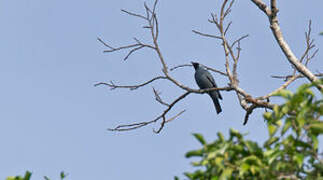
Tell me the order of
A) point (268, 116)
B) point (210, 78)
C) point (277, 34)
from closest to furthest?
point (268, 116), point (277, 34), point (210, 78)

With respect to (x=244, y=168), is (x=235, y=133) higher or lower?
higher

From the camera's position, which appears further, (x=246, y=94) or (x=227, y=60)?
(x=227, y=60)

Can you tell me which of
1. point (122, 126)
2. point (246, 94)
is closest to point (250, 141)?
point (246, 94)

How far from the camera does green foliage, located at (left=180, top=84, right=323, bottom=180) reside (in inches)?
149

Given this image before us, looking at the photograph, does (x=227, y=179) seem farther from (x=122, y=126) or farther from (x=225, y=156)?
(x=122, y=126)

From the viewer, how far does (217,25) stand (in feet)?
24.7

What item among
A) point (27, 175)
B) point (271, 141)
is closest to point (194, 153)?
point (271, 141)

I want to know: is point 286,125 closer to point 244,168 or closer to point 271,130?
point 271,130

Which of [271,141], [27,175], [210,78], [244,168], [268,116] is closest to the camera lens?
[244,168]

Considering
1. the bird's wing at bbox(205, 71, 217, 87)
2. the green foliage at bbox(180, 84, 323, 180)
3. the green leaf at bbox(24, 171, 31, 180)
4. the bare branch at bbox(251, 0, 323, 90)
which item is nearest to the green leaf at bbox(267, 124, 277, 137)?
the green foliage at bbox(180, 84, 323, 180)

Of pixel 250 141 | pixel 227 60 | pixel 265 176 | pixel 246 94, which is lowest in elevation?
pixel 265 176

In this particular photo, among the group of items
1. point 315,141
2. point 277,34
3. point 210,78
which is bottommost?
point 315,141

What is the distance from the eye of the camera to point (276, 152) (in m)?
3.82

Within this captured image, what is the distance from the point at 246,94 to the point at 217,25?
110 centimetres
